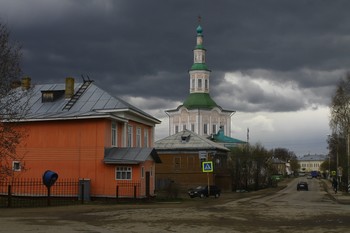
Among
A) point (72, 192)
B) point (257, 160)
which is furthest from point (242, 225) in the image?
point (257, 160)

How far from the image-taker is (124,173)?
114 ft

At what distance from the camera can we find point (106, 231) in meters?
16.0

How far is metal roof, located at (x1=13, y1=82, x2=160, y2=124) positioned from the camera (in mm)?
35625

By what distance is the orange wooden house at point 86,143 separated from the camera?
34719mm

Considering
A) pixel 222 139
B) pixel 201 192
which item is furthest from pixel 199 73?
pixel 201 192

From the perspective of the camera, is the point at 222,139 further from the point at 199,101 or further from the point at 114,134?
the point at 114,134

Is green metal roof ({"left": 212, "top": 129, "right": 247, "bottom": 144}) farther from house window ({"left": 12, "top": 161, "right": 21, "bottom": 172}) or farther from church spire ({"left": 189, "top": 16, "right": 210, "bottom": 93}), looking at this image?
house window ({"left": 12, "top": 161, "right": 21, "bottom": 172})

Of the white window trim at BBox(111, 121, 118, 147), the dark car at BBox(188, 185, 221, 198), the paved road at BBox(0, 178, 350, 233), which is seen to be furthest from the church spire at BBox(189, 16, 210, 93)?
the paved road at BBox(0, 178, 350, 233)

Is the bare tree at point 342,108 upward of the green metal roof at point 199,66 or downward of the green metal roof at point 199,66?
downward

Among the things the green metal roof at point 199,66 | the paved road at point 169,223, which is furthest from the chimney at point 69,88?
the green metal roof at point 199,66

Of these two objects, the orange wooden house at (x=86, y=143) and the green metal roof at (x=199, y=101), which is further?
the green metal roof at (x=199, y=101)

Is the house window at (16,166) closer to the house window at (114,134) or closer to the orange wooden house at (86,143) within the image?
the orange wooden house at (86,143)

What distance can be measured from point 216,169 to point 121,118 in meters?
27.5

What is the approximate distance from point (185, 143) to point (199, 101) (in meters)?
38.4
